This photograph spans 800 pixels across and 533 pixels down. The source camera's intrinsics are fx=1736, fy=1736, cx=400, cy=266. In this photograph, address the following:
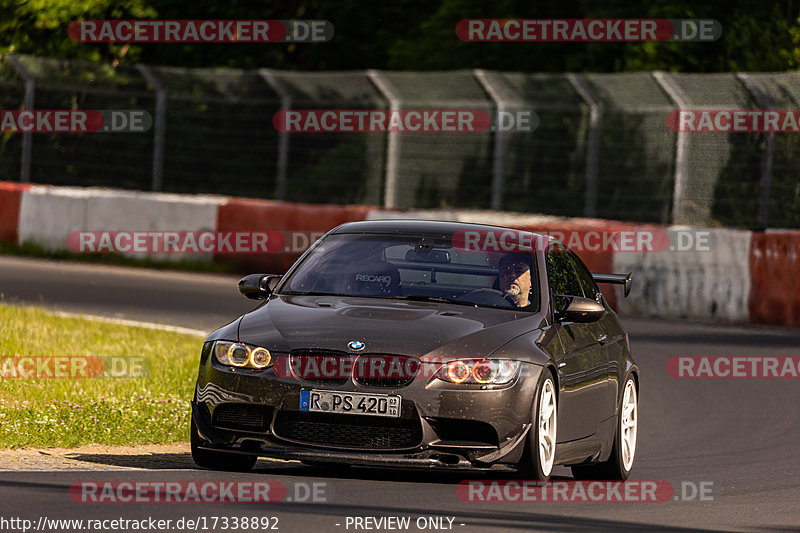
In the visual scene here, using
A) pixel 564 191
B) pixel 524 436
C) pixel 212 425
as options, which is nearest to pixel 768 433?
pixel 524 436

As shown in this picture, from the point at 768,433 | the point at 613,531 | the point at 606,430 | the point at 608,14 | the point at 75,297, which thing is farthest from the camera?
the point at 608,14

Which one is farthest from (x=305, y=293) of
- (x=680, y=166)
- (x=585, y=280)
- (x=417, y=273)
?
(x=680, y=166)

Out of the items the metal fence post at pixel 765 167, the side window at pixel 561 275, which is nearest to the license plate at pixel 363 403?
the side window at pixel 561 275

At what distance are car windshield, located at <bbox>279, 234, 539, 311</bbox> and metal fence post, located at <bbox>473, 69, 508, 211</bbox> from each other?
523 inches

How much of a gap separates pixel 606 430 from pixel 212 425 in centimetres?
246

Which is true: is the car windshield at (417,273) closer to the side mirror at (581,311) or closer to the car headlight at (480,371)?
the side mirror at (581,311)

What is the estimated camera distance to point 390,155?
2458 centimetres

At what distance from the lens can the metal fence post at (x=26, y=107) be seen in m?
25.8

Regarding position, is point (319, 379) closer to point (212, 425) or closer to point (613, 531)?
point (212, 425)

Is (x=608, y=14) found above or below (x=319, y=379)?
above

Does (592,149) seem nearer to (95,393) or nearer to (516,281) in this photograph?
(95,393)

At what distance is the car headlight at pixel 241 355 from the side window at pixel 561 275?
189 centimetres

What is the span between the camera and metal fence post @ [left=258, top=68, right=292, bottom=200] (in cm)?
2488

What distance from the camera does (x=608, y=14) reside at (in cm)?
2953
